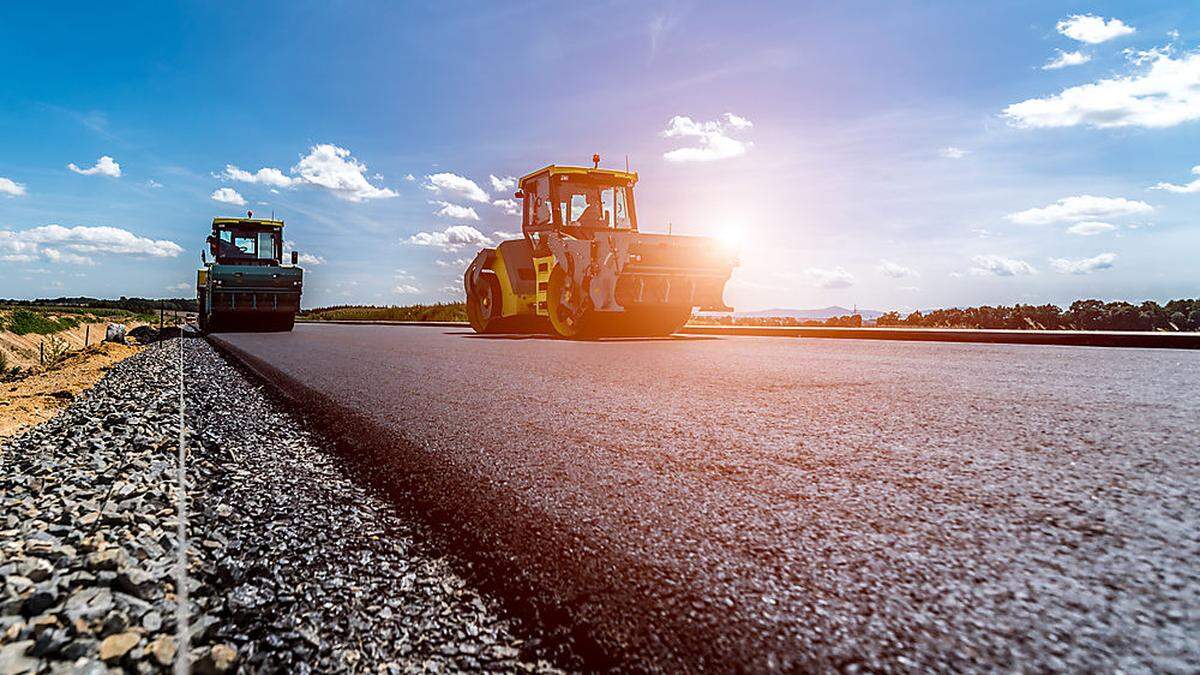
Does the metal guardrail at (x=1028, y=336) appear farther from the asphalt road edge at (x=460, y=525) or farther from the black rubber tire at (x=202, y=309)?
the black rubber tire at (x=202, y=309)

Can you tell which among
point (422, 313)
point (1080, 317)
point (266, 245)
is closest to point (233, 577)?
point (1080, 317)

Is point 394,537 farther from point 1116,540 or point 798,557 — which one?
point 1116,540

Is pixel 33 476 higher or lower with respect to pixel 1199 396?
lower

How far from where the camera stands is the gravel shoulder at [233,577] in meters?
1.15

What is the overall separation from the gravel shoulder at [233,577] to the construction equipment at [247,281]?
14955mm

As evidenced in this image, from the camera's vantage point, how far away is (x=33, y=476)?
2.31 metres

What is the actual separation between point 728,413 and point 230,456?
6.87ft

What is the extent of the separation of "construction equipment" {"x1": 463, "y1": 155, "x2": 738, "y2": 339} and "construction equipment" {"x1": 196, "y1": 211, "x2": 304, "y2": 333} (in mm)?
6955

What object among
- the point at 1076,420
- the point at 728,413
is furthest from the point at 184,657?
the point at 1076,420

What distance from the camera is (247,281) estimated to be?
16.0 meters

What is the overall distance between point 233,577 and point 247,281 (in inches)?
654

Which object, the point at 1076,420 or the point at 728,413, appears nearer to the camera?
the point at 1076,420

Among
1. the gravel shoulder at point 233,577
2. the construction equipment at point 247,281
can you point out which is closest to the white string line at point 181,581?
the gravel shoulder at point 233,577

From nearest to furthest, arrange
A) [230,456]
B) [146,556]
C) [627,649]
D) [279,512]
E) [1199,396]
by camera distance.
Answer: [627,649] < [146,556] < [279,512] < [230,456] < [1199,396]
